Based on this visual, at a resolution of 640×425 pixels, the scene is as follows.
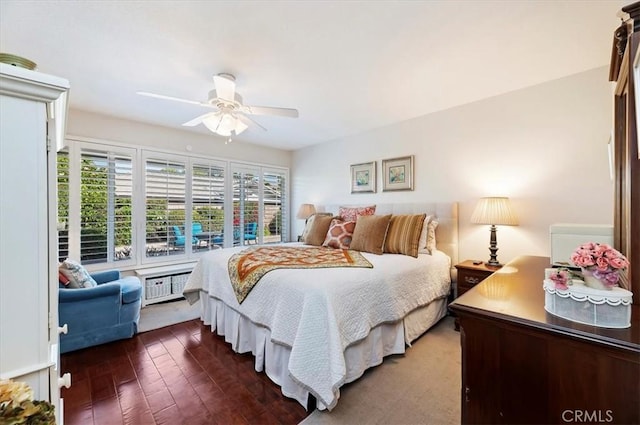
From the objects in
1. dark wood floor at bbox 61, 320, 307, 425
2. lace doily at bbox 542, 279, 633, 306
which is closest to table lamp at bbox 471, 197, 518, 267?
lace doily at bbox 542, 279, 633, 306

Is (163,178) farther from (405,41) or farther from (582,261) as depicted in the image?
(582,261)

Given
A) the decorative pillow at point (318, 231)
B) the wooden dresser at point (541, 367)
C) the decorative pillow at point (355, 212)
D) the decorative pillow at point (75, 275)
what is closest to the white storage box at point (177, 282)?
the decorative pillow at point (75, 275)

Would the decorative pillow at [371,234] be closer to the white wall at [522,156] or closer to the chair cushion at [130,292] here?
the white wall at [522,156]

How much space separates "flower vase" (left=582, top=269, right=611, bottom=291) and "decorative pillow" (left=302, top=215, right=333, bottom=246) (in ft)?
9.22

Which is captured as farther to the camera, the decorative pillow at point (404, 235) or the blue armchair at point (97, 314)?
the decorative pillow at point (404, 235)

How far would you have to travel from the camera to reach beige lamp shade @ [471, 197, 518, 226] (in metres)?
2.66

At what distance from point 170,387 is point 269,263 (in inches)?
43.3

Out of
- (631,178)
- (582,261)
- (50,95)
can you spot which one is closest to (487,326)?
(582,261)

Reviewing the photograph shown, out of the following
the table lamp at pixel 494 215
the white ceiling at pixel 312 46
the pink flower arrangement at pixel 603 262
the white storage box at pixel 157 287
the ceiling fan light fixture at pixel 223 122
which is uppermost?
the white ceiling at pixel 312 46

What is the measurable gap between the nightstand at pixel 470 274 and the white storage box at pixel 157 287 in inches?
142

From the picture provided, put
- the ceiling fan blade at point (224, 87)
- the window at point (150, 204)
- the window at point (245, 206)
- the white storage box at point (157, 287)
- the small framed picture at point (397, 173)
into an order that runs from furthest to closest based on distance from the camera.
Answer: the window at point (245, 206) → the small framed picture at point (397, 173) → the white storage box at point (157, 287) → the window at point (150, 204) → the ceiling fan blade at point (224, 87)

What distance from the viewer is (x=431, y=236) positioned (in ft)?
10.1

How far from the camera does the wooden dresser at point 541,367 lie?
0.76 metres

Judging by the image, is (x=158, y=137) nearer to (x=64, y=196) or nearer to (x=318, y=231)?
(x=64, y=196)
